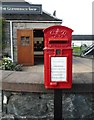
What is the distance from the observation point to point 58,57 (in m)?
4.28

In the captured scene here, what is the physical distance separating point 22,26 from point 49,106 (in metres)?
7.66

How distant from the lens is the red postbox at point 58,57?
4.27 metres

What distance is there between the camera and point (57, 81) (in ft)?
14.0

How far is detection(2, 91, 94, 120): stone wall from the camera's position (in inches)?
195

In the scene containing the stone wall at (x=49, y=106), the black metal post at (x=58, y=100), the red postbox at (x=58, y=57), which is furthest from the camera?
the stone wall at (x=49, y=106)

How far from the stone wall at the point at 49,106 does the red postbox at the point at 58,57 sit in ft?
2.41

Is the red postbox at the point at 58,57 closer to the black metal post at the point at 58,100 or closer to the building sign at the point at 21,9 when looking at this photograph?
the black metal post at the point at 58,100

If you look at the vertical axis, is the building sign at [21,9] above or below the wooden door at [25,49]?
above

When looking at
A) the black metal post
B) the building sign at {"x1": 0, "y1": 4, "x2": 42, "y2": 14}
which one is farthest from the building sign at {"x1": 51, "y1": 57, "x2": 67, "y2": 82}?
the building sign at {"x1": 0, "y1": 4, "x2": 42, "y2": 14}

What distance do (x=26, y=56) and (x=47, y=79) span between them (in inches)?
326

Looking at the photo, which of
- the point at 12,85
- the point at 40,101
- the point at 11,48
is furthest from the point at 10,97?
the point at 11,48

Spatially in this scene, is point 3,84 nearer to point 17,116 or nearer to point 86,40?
point 17,116

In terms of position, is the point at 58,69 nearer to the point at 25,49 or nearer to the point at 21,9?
the point at 25,49

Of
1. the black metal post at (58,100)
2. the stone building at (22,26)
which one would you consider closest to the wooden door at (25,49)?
the stone building at (22,26)
